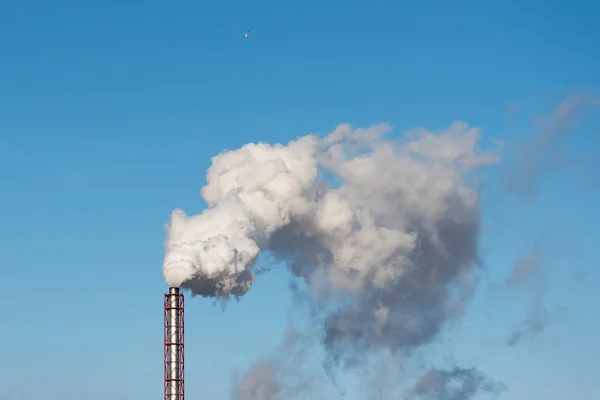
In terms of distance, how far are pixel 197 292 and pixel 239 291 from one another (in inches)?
220

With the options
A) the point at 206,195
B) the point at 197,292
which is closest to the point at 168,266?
the point at 197,292

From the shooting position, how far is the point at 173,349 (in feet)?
446

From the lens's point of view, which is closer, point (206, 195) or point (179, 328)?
point (179, 328)

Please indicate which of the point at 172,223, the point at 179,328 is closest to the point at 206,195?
the point at 172,223

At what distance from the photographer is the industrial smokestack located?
445ft

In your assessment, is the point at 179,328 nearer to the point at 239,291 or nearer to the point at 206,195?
the point at 239,291

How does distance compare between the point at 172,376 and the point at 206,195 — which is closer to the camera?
the point at 172,376

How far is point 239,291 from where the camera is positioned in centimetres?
14475

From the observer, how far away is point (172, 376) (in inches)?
A: 5340

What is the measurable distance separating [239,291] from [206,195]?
12.8m

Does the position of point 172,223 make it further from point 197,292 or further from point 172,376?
point 172,376

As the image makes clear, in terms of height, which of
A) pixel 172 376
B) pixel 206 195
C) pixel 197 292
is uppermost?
pixel 206 195

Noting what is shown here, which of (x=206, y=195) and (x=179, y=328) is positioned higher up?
(x=206, y=195)

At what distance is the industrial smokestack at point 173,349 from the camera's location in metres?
136
